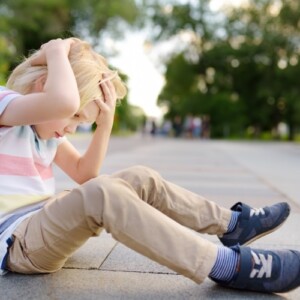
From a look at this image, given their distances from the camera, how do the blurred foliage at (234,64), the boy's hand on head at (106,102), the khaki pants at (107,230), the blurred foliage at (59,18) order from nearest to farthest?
the khaki pants at (107,230), the boy's hand on head at (106,102), the blurred foliage at (234,64), the blurred foliage at (59,18)

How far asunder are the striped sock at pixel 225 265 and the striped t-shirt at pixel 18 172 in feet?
2.70

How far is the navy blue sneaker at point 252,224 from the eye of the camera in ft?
7.89

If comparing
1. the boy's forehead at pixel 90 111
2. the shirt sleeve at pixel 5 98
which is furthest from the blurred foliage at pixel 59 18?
the shirt sleeve at pixel 5 98

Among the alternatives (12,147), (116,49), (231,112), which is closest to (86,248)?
(12,147)

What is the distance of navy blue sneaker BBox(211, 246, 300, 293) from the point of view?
77.0 inches

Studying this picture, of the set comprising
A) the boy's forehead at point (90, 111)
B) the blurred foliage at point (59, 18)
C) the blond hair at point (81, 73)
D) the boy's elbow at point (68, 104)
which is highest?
the blurred foliage at point (59, 18)

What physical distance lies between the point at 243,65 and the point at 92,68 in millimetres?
37487

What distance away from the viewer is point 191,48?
4044cm

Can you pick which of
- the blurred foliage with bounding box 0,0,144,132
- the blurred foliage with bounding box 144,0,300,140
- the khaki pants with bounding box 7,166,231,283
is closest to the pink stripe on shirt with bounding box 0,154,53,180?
the khaki pants with bounding box 7,166,231,283

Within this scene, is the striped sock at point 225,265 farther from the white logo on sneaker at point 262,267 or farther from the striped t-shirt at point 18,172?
the striped t-shirt at point 18,172

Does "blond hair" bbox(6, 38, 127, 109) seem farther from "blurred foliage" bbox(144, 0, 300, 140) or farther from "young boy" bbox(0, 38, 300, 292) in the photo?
"blurred foliage" bbox(144, 0, 300, 140)

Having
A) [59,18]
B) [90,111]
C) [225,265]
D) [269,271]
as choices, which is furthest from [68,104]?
[59,18]

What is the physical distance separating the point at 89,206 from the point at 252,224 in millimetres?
825

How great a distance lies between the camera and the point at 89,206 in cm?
196
